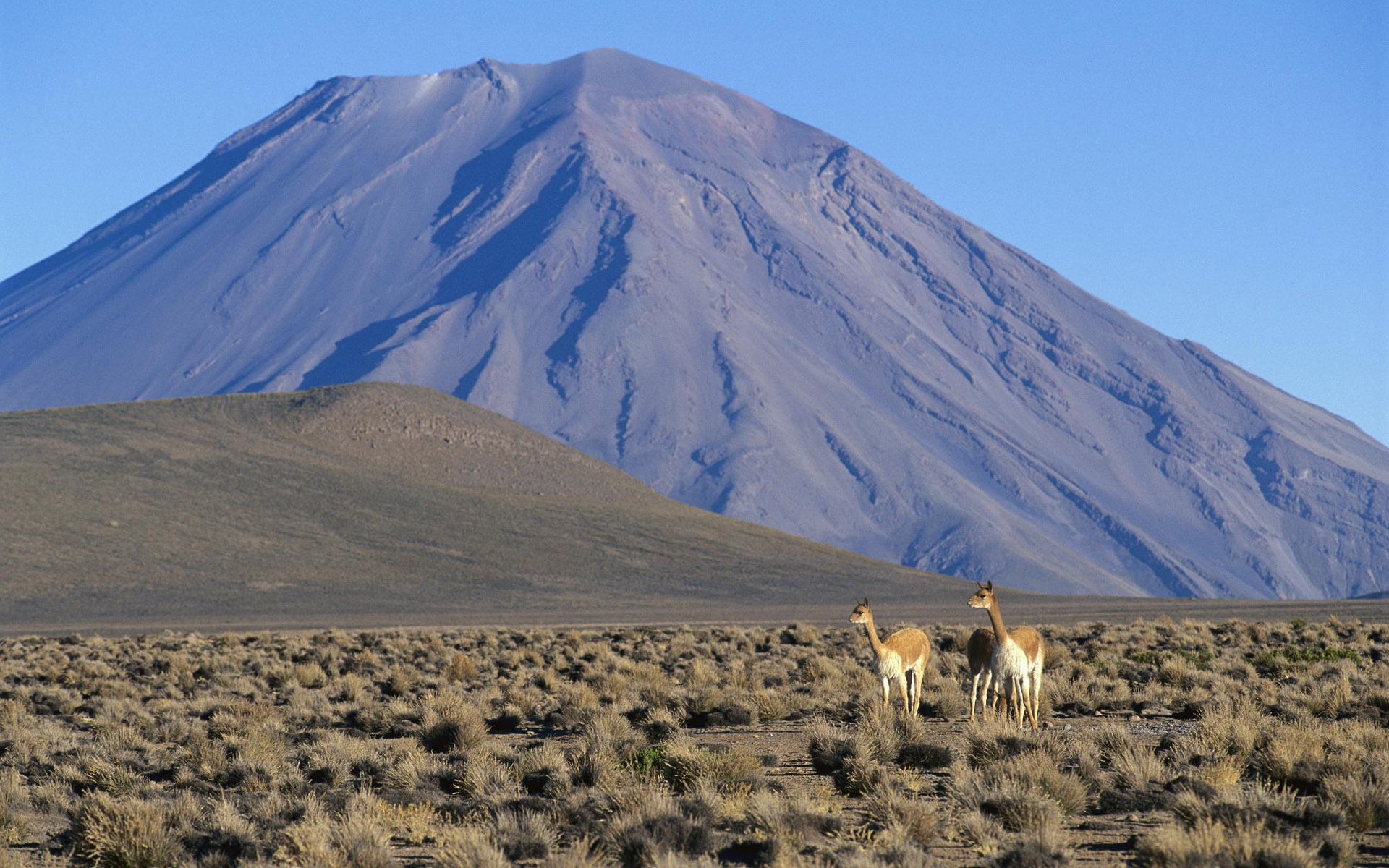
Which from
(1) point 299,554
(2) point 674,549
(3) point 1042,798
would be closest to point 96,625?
(1) point 299,554

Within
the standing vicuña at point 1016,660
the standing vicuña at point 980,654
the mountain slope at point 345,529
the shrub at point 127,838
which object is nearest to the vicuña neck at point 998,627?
the standing vicuña at point 1016,660

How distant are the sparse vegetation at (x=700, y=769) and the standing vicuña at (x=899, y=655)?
0.55 metres

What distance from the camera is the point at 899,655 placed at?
15.6 m

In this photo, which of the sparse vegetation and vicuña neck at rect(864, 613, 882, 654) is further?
vicuña neck at rect(864, 613, 882, 654)

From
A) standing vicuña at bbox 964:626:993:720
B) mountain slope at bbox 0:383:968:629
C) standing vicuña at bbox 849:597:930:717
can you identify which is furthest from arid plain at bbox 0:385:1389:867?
mountain slope at bbox 0:383:968:629

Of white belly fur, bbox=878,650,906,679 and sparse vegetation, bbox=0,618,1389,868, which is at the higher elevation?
white belly fur, bbox=878,650,906,679

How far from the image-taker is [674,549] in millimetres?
74312

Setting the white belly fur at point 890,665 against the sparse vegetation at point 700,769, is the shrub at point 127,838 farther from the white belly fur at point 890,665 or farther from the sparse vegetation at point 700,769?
the white belly fur at point 890,665

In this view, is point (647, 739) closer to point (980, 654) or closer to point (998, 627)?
point (980, 654)

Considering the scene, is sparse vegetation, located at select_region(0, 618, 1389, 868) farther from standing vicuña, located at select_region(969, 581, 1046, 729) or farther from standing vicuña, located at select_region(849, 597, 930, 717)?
standing vicuña, located at select_region(969, 581, 1046, 729)

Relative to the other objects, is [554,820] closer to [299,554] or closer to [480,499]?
[299,554]

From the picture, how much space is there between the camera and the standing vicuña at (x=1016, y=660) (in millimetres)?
14188

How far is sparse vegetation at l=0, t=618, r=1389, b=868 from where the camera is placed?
934cm

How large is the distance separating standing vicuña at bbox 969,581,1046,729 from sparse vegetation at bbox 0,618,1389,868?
0.65m
